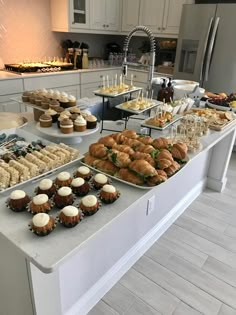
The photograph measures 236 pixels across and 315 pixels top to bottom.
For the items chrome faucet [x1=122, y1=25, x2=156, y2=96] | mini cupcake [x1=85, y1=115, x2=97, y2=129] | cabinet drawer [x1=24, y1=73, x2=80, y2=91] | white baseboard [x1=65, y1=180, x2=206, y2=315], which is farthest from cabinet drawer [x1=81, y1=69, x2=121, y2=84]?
mini cupcake [x1=85, y1=115, x2=97, y2=129]

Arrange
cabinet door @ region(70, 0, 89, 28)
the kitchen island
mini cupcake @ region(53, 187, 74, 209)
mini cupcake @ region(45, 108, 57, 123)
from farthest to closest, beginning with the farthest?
cabinet door @ region(70, 0, 89, 28), mini cupcake @ region(45, 108, 57, 123), mini cupcake @ region(53, 187, 74, 209), the kitchen island

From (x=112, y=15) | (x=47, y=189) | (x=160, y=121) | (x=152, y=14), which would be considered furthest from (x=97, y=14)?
(x=47, y=189)

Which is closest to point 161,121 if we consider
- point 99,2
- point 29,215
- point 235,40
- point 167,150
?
point 167,150

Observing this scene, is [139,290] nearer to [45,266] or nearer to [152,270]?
[152,270]

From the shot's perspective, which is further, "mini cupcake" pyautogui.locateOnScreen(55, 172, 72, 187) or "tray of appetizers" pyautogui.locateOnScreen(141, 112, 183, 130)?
"tray of appetizers" pyautogui.locateOnScreen(141, 112, 183, 130)

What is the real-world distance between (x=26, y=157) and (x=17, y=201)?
28 centimetres

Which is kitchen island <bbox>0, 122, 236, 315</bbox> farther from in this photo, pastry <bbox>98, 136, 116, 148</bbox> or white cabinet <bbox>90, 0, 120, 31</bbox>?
white cabinet <bbox>90, 0, 120, 31</bbox>

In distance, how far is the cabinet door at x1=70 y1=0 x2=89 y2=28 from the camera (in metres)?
3.49

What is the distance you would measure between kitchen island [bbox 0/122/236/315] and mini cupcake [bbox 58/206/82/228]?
2 cm

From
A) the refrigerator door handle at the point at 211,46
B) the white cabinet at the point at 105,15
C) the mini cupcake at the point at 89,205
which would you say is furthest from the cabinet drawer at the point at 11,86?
the mini cupcake at the point at 89,205

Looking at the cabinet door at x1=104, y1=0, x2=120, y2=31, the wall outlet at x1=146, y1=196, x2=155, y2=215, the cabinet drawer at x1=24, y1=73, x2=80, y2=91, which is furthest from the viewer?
the cabinet door at x1=104, y1=0, x2=120, y2=31

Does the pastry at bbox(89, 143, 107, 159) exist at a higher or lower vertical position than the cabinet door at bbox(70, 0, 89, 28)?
lower

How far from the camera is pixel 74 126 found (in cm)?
128

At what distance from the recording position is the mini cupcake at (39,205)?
798 mm
